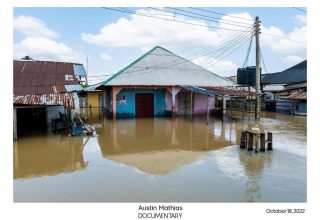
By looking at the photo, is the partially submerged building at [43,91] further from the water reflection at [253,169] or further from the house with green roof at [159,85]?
the water reflection at [253,169]

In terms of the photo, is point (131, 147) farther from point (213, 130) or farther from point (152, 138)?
point (213, 130)

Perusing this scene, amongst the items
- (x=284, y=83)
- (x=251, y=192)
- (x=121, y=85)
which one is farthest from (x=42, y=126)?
(x=284, y=83)

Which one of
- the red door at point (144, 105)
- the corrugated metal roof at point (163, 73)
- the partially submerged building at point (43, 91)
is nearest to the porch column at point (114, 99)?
the corrugated metal roof at point (163, 73)

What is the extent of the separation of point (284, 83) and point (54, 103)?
25261mm

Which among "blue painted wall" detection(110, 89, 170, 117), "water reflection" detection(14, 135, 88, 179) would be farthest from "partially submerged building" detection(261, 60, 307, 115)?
"water reflection" detection(14, 135, 88, 179)

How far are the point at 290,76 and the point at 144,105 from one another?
56.3 ft

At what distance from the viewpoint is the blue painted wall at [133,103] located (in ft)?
76.7

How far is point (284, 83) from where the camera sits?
3177cm

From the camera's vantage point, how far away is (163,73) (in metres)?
23.7

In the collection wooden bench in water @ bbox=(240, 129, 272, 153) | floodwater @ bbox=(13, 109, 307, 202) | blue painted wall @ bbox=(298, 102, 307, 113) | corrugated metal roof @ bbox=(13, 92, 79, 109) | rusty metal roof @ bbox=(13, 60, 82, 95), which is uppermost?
rusty metal roof @ bbox=(13, 60, 82, 95)

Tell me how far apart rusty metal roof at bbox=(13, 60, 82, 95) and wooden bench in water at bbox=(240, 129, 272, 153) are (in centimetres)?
1164

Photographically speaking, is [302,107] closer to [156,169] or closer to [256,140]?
[256,140]

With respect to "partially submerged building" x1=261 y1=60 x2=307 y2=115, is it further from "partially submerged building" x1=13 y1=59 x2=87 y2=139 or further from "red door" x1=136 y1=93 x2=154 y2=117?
"partially submerged building" x1=13 y1=59 x2=87 y2=139

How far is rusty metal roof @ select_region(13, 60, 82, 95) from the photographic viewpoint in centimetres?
1816
